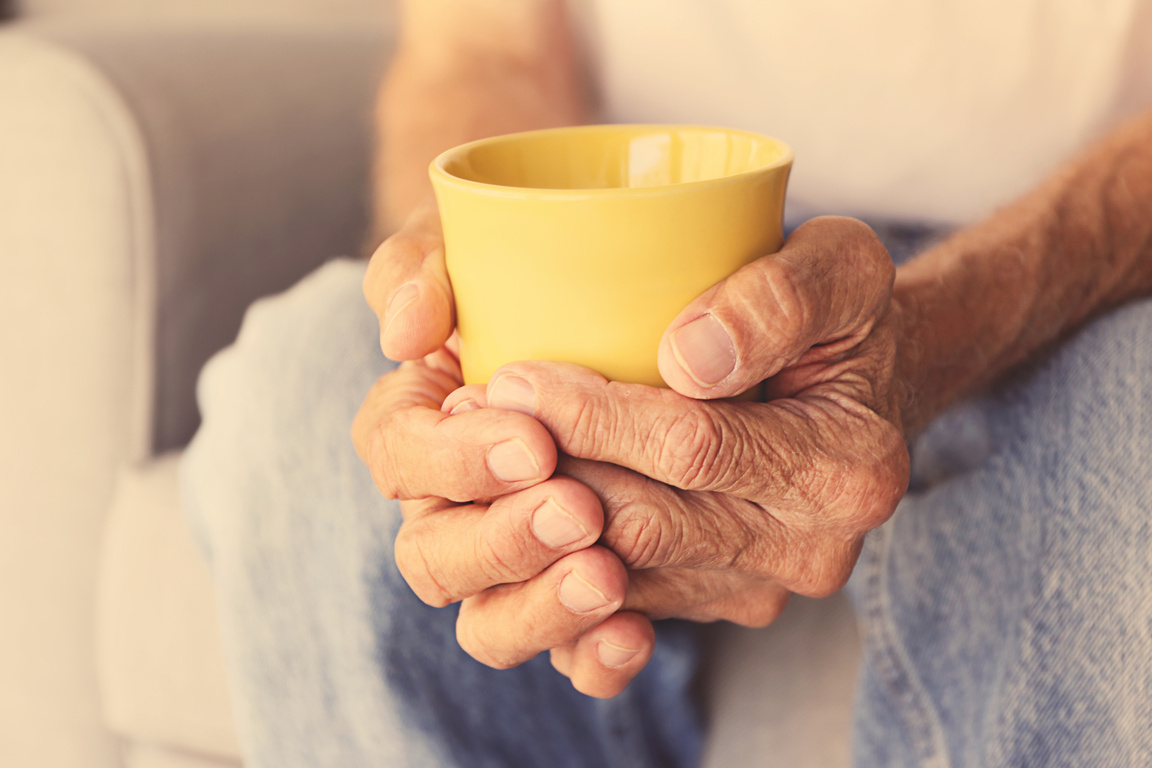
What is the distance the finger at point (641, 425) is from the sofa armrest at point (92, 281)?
0.60 m

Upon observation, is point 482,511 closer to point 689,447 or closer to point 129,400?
point 689,447

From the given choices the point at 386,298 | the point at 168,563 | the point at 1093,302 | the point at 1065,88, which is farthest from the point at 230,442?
the point at 1065,88

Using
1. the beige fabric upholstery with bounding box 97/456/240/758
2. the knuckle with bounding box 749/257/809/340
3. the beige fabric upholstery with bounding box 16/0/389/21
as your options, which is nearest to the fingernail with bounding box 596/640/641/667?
the knuckle with bounding box 749/257/809/340

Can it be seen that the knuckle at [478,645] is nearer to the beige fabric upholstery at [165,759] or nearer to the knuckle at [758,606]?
the knuckle at [758,606]

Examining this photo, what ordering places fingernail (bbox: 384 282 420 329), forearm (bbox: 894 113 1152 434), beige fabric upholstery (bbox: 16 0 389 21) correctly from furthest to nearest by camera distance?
beige fabric upholstery (bbox: 16 0 389 21), forearm (bbox: 894 113 1152 434), fingernail (bbox: 384 282 420 329)

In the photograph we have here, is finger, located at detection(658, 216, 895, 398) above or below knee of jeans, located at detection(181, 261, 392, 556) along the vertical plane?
above

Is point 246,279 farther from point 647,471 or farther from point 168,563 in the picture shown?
point 647,471

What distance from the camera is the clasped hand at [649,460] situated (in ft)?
1.37

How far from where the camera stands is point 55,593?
883mm

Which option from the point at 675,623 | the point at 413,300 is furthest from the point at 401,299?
the point at 675,623

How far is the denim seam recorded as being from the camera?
622 mm

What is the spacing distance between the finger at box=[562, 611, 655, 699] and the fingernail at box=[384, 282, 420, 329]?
22cm

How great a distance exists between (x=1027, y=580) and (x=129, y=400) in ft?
2.78

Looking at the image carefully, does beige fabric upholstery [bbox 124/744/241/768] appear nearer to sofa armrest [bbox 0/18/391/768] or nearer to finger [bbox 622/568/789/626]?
sofa armrest [bbox 0/18/391/768]
